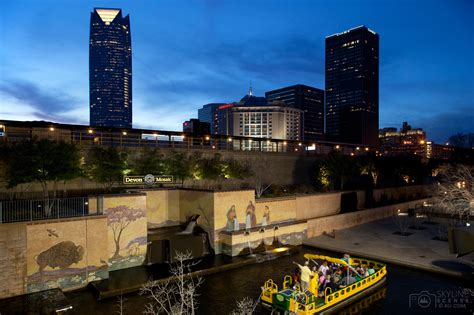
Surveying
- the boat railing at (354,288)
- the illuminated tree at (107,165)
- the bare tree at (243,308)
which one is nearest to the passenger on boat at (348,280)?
the boat railing at (354,288)

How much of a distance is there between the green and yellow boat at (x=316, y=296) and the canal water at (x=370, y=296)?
436mm

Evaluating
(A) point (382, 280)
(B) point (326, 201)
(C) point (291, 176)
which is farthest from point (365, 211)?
(A) point (382, 280)

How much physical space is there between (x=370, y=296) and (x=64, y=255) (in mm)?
17335

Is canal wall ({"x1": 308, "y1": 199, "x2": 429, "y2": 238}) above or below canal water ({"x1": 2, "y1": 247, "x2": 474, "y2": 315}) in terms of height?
above

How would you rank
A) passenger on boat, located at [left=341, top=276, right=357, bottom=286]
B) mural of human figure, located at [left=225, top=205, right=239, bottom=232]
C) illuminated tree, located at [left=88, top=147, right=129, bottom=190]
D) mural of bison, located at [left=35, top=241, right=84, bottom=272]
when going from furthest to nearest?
1. illuminated tree, located at [left=88, top=147, right=129, bottom=190]
2. mural of human figure, located at [left=225, top=205, right=239, bottom=232]
3. passenger on boat, located at [left=341, top=276, right=357, bottom=286]
4. mural of bison, located at [left=35, top=241, right=84, bottom=272]

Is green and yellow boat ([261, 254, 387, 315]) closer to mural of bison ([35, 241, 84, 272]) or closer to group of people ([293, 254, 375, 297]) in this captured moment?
group of people ([293, 254, 375, 297])

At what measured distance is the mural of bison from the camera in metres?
17.2

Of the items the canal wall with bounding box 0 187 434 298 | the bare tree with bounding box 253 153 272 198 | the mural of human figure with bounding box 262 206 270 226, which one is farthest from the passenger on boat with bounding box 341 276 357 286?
the bare tree with bounding box 253 153 272 198

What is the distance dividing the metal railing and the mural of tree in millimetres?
825

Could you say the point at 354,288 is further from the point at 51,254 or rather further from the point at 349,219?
the point at 349,219

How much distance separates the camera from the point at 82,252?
18344mm

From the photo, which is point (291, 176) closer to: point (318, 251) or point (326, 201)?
point (326, 201)

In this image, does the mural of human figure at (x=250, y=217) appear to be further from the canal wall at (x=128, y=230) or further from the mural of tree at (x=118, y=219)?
the mural of tree at (x=118, y=219)

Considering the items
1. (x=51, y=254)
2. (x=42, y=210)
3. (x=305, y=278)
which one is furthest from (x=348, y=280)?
(x=42, y=210)
